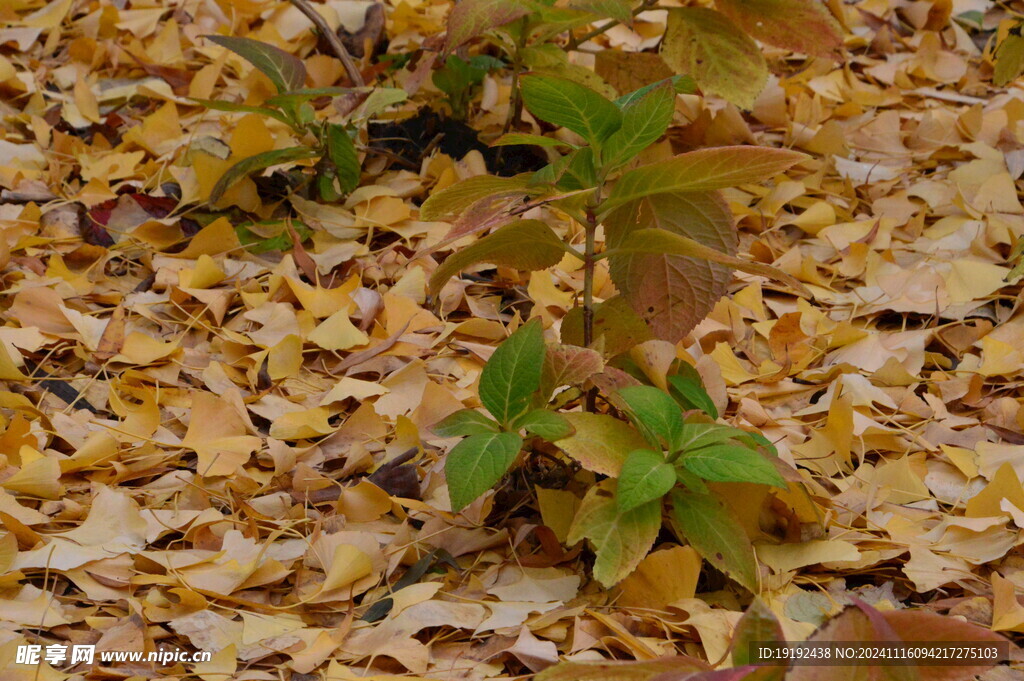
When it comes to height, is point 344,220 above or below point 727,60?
below

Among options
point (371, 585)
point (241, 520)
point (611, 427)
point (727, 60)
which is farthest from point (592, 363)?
point (727, 60)

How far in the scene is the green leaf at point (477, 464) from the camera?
0.76 metres

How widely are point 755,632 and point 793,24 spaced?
89 cm

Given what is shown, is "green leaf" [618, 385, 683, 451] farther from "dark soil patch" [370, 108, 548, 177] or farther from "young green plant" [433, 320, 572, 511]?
"dark soil patch" [370, 108, 548, 177]

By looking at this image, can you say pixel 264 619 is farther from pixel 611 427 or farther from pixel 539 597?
pixel 611 427

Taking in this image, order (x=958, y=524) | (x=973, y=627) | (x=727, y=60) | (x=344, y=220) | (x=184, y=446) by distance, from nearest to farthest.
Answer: (x=973, y=627)
(x=958, y=524)
(x=184, y=446)
(x=727, y=60)
(x=344, y=220)

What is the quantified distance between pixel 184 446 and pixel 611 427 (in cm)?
47

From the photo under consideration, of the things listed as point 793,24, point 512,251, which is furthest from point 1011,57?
point 512,251

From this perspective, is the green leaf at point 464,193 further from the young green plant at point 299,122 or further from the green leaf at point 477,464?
the young green plant at point 299,122

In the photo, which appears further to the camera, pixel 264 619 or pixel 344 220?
pixel 344 220

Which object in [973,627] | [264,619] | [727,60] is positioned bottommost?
[264,619]

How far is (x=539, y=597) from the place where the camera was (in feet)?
2.78

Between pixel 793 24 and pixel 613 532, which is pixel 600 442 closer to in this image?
pixel 613 532

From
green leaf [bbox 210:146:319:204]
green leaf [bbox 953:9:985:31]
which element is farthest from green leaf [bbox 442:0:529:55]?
green leaf [bbox 953:9:985:31]
